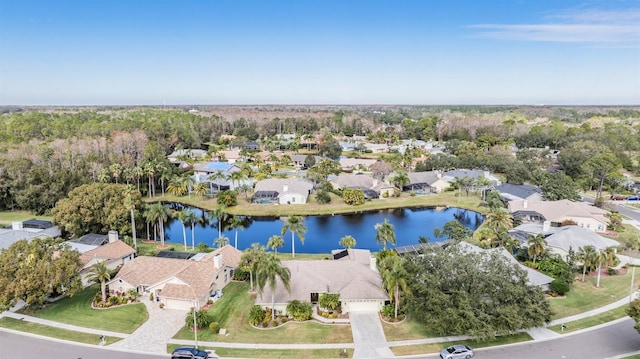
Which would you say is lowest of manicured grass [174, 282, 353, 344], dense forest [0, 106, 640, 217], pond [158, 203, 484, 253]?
pond [158, 203, 484, 253]

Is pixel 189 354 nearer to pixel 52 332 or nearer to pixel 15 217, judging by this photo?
pixel 52 332

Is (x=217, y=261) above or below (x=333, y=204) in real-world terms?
above

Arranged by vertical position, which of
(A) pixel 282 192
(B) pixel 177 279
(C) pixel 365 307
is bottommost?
(C) pixel 365 307

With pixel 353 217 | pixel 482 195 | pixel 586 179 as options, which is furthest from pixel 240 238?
pixel 586 179

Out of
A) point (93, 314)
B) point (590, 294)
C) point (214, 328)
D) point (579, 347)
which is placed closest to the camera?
point (579, 347)

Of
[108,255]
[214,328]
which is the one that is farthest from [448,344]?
[108,255]

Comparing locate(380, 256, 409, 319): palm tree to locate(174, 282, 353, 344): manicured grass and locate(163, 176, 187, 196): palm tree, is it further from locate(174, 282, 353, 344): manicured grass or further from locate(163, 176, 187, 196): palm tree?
locate(163, 176, 187, 196): palm tree

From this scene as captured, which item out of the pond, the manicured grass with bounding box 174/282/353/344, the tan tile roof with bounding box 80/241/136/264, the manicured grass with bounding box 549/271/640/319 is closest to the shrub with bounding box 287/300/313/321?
the manicured grass with bounding box 174/282/353/344
